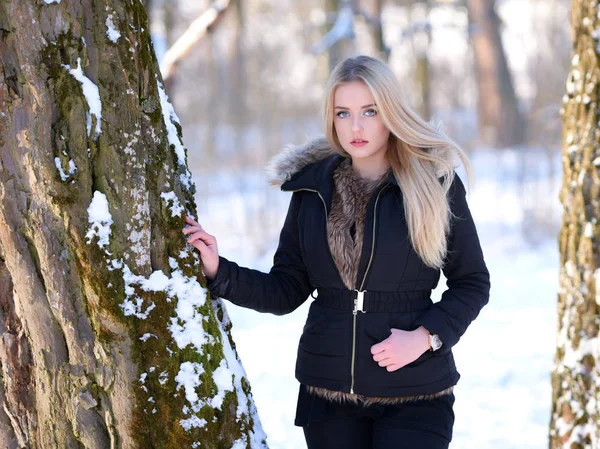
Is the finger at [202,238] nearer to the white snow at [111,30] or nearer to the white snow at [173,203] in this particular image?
the white snow at [173,203]

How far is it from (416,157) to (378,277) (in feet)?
1.55

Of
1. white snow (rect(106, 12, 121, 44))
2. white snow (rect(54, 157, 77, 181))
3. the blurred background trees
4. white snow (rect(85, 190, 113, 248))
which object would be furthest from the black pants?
the blurred background trees

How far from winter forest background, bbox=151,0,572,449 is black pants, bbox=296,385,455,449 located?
5.21 ft

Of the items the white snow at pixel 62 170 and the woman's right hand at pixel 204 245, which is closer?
the white snow at pixel 62 170

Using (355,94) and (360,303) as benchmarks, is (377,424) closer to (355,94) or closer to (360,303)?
(360,303)

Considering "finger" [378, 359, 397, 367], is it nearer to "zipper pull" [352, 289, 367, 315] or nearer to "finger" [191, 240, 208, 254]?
"zipper pull" [352, 289, 367, 315]

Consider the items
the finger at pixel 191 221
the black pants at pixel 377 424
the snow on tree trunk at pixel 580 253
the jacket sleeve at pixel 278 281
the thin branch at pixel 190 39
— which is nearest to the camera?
the finger at pixel 191 221

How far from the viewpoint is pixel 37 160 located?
2031mm

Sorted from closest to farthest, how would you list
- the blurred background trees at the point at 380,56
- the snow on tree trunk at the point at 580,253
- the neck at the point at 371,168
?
the neck at the point at 371,168 < the snow on tree trunk at the point at 580,253 < the blurred background trees at the point at 380,56

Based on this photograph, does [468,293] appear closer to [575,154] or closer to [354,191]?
[354,191]

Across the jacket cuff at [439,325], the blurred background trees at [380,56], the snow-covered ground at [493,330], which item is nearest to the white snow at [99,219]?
the jacket cuff at [439,325]

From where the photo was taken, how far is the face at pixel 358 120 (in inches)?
104

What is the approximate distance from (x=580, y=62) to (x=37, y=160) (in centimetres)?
255

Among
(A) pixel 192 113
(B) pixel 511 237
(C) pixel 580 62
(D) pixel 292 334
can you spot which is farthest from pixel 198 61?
(C) pixel 580 62
